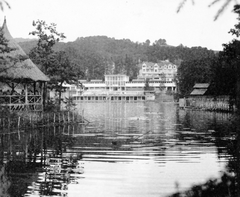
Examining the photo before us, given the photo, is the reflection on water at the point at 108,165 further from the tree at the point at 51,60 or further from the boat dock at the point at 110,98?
the boat dock at the point at 110,98

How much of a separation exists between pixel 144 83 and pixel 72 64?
5473 inches

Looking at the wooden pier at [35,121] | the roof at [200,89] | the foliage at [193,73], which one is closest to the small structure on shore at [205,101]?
the roof at [200,89]

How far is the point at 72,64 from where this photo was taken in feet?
150

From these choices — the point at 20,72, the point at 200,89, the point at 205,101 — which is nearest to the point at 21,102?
the point at 20,72

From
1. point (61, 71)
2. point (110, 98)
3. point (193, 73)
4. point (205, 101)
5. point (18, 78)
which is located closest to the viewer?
point (18, 78)

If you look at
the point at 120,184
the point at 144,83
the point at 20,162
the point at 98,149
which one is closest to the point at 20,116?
the point at 98,149

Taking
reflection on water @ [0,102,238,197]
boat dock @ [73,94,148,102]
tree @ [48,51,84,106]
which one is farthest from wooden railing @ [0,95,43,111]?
boat dock @ [73,94,148,102]

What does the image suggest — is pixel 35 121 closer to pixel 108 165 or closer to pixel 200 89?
pixel 108 165

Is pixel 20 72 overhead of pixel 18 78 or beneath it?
overhead

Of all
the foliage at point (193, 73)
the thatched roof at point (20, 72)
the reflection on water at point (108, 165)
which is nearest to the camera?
the reflection on water at point (108, 165)

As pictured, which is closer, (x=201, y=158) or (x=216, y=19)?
(x=216, y=19)

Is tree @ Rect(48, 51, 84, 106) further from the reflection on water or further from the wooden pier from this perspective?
the reflection on water

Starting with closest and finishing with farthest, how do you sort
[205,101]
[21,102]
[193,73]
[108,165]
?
[108,165], [21,102], [205,101], [193,73]

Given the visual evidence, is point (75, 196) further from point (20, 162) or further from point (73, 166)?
point (20, 162)
